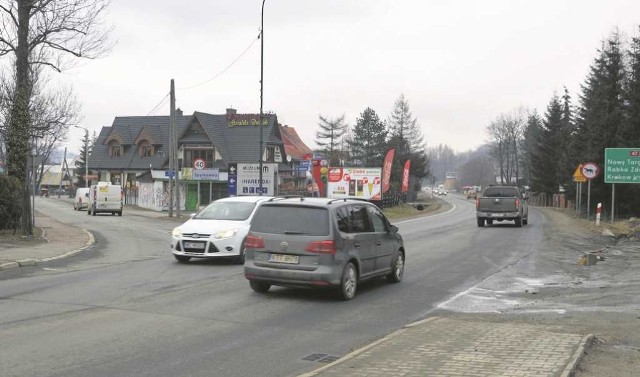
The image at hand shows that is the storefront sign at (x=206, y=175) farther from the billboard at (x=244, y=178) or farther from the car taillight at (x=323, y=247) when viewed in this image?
the car taillight at (x=323, y=247)

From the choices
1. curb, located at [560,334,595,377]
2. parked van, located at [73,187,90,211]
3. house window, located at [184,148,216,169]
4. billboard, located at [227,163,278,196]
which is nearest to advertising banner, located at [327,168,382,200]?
billboard, located at [227,163,278,196]

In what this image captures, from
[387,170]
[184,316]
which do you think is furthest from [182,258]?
[387,170]

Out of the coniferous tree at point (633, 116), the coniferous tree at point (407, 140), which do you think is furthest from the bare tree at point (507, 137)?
the coniferous tree at point (633, 116)

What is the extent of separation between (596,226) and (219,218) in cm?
2213

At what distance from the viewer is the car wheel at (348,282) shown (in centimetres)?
1004

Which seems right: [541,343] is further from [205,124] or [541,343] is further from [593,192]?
[205,124]

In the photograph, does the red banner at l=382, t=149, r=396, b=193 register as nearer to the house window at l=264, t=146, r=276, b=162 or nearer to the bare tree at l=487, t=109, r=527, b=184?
the house window at l=264, t=146, r=276, b=162

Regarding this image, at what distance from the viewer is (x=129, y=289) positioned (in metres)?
10.9

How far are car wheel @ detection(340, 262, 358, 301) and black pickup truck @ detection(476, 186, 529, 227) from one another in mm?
21891

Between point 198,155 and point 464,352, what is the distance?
58048 mm

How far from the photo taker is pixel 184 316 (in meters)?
8.55

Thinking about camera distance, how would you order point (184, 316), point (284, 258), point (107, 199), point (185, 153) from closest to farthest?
point (184, 316) → point (284, 258) → point (107, 199) → point (185, 153)

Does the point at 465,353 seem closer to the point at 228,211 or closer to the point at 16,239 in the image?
the point at 228,211

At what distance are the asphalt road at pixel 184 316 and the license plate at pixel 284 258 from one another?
2.11 feet
